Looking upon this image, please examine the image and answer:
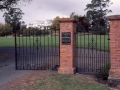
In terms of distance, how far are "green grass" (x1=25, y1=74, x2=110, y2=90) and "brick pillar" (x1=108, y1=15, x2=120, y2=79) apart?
101 centimetres

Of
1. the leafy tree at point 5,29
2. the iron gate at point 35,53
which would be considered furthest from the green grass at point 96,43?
the leafy tree at point 5,29

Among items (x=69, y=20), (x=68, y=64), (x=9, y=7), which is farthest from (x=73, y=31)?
(x=9, y=7)

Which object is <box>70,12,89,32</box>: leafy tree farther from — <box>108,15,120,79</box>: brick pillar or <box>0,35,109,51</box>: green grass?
<box>108,15,120,79</box>: brick pillar

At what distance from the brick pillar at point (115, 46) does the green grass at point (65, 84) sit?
1005 mm

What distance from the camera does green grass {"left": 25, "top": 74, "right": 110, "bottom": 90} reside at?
9602mm

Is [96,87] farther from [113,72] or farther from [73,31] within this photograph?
[73,31]

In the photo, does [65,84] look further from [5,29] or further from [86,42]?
[5,29]

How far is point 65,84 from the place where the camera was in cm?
1012

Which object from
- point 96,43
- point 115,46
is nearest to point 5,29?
point 96,43

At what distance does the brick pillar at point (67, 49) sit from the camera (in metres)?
12.1

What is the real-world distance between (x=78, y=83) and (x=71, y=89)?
0.92m

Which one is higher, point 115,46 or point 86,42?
point 115,46

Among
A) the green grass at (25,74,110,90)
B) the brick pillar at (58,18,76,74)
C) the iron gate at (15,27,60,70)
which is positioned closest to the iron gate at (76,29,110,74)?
the brick pillar at (58,18,76,74)

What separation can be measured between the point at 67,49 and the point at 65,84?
2.29 meters
